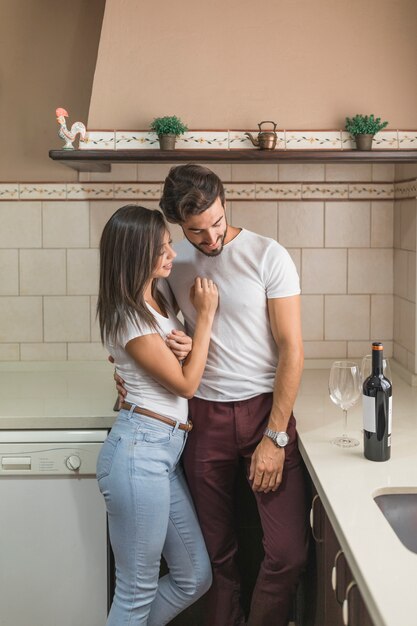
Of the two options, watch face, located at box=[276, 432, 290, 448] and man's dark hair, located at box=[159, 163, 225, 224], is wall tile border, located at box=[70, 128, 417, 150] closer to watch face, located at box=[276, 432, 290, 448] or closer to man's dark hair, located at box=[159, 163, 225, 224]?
man's dark hair, located at box=[159, 163, 225, 224]

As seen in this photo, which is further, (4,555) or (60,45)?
(60,45)

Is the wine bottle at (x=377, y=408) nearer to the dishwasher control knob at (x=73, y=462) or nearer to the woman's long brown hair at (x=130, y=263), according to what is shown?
the woman's long brown hair at (x=130, y=263)

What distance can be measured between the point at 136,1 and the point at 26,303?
1.24 m

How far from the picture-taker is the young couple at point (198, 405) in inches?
77.6

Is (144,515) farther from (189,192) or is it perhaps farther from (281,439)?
(189,192)

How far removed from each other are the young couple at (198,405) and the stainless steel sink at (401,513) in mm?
459

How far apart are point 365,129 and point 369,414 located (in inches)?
45.0

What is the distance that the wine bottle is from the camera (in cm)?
178

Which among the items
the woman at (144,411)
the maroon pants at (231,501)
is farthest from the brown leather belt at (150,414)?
the maroon pants at (231,501)

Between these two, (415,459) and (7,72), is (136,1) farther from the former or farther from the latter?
(415,459)

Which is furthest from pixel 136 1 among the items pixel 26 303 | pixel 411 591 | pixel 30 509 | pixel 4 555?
pixel 411 591

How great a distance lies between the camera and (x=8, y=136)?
3.01m

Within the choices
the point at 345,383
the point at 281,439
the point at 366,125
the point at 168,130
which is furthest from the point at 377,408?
the point at 168,130

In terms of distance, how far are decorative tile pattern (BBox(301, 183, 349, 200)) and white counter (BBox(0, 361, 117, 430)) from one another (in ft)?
3.48
